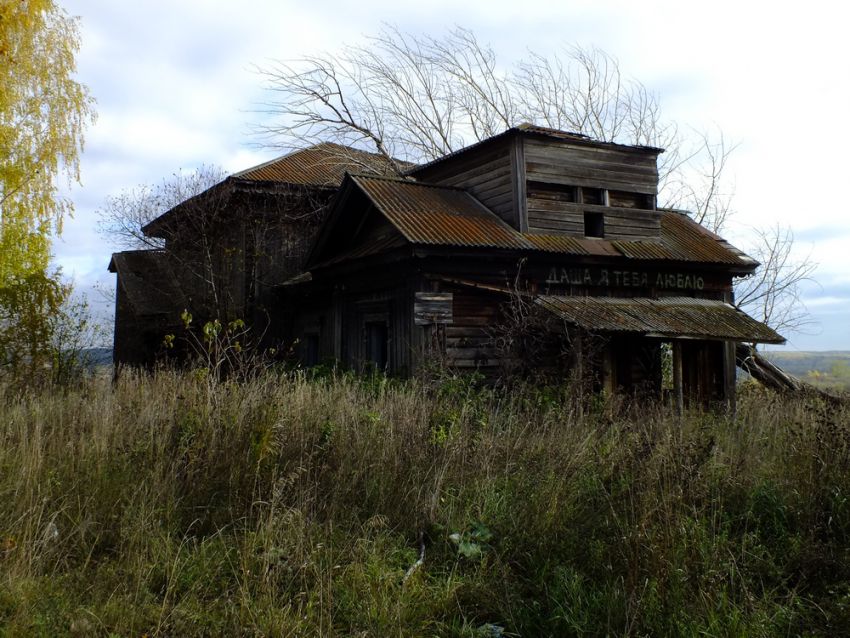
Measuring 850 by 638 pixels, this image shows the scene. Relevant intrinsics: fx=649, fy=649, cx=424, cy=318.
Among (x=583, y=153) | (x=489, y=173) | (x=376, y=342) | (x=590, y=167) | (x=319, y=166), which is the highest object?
(x=319, y=166)

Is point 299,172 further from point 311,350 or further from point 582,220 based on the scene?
point 582,220

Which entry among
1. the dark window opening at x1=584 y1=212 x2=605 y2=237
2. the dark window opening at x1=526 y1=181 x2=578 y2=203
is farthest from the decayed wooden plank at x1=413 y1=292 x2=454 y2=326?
the dark window opening at x1=584 y1=212 x2=605 y2=237

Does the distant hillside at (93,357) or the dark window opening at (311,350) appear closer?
the distant hillside at (93,357)

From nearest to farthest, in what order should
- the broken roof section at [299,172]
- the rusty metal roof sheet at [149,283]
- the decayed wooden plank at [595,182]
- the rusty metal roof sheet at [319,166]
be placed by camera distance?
the decayed wooden plank at [595,182] → the broken roof section at [299,172] → the rusty metal roof sheet at [319,166] → the rusty metal roof sheet at [149,283]

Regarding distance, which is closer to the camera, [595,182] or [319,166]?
[595,182]

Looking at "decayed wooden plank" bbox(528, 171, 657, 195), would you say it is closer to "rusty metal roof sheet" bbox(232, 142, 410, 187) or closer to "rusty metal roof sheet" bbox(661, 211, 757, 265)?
"rusty metal roof sheet" bbox(661, 211, 757, 265)

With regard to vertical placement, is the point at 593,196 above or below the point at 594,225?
above

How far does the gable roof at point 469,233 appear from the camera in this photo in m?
12.6

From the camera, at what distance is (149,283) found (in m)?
A: 20.3

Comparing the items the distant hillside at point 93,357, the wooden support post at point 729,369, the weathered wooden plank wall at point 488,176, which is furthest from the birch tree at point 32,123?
the wooden support post at point 729,369

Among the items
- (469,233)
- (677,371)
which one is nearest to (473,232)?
(469,233)

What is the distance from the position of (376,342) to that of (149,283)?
9802 mm

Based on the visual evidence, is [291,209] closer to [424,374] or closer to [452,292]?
[452,292]

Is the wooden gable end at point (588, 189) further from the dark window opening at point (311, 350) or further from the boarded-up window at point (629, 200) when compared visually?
the dark window opening at point (311, 350)
